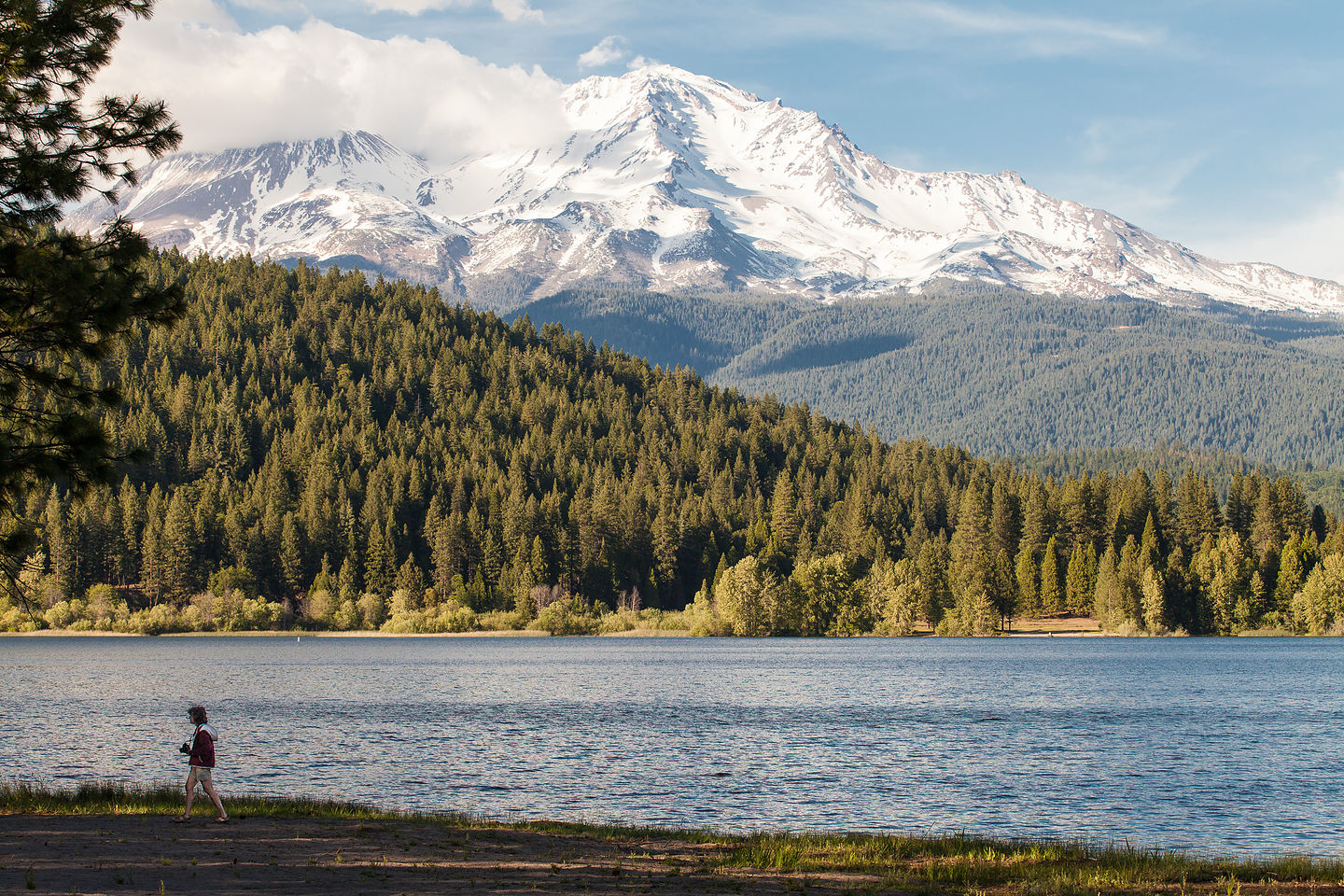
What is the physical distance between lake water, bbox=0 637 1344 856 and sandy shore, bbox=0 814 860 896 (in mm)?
11815

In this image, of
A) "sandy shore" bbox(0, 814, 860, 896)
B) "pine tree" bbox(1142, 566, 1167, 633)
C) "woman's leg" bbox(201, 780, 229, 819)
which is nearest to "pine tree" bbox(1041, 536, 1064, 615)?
"pine tree" bbox(1142, 566, 1167, 633)

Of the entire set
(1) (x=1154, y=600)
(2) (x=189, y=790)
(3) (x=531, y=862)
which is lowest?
(3) (x=531, y=862)

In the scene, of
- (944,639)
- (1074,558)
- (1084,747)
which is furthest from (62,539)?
(1084,747)

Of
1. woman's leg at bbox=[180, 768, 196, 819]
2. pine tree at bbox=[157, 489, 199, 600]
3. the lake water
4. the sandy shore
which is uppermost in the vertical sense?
pine tree at bbox=[157, 489, 199, 600]

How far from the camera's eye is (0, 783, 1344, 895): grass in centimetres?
3162

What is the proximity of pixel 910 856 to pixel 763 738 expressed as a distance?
37930 millimetres

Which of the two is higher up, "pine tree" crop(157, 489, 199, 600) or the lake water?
"pine tree" crop(157, 489, 199, 600)

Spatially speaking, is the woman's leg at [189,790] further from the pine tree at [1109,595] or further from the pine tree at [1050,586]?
the pine tree at [1050,586]

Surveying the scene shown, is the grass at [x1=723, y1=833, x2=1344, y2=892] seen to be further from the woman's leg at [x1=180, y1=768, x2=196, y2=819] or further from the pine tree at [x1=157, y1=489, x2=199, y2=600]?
the pine tree at [x1=157, y1=489, x2=199, y2=600]

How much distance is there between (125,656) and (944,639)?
110794 mm

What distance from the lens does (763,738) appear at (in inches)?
2881

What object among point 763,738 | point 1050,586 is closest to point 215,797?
point 763,738

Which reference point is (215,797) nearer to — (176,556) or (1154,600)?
(1154,600)

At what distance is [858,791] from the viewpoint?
179ft
